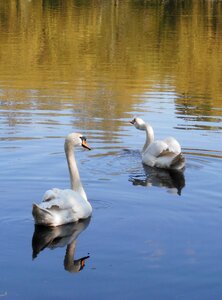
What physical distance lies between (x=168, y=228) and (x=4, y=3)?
82892 millimetres

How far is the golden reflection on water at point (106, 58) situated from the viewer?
94.2ft

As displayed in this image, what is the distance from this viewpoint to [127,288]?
1003 cm

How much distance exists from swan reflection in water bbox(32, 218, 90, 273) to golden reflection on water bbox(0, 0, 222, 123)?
1175 centimetres

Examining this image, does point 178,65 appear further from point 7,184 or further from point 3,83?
point 7,184

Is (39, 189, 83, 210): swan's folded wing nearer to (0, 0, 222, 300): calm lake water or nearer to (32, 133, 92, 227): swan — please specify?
(32, 133, 92, 227): swan

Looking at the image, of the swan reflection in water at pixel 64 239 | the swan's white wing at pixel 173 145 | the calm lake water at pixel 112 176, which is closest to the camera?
the calm lake water at pixel 112 176

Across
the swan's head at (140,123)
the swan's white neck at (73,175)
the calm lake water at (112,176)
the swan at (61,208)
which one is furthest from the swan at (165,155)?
the swan at (61,208)

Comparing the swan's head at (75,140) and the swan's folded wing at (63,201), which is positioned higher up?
the swan's head at (75,140)

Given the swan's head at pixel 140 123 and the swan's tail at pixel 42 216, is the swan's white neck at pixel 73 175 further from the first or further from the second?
the swan's head at pixel 140 123

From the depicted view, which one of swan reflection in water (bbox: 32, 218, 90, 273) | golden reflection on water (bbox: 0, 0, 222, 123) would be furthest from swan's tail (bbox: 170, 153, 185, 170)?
golden reflection on water (bbox: 0, 0, 222, 123)

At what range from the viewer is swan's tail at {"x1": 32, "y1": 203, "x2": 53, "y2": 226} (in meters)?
12.0

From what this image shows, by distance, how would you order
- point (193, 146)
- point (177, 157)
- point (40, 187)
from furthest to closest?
1. point (193, 146)
2. point (177, 157)
3. point (40, 187)

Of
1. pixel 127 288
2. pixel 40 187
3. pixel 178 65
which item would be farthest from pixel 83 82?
pixel 127 288

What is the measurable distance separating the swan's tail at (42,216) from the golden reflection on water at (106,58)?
1197 cm
